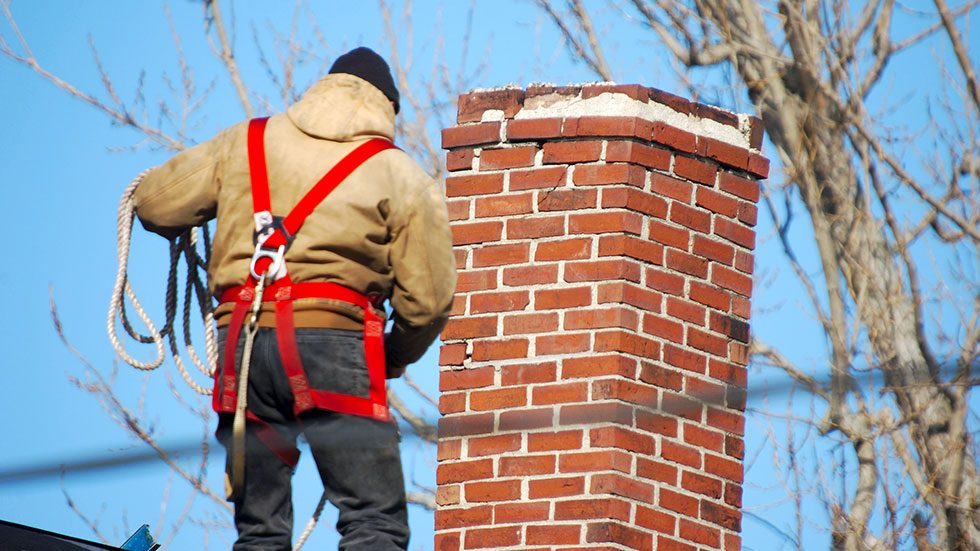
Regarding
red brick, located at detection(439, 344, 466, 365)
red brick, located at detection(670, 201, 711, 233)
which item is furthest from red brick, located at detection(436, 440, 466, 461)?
red brick, located at detection(670, 201, 711, 233)

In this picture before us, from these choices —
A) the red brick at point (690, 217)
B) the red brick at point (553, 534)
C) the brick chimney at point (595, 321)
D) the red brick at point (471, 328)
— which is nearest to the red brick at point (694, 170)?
the brick chimney at point (595, 321)

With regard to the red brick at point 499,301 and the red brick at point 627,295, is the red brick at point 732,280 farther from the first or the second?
the red brick at point 499,301

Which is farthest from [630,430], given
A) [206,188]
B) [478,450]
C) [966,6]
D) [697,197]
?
[966,6]

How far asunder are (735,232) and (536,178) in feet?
2.71

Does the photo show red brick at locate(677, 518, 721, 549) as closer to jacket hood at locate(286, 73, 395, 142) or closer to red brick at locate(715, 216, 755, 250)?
red brick at locate(715, 216, 755, 250)

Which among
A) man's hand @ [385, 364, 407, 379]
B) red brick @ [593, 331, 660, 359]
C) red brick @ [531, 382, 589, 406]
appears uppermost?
red brick @ [593, 331, 660, 359]

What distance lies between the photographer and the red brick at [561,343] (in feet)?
16.5

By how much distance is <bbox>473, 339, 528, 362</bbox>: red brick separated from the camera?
513cm

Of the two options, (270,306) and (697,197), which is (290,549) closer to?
(270,306)

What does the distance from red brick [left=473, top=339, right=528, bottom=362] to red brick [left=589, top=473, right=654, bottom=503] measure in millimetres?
568

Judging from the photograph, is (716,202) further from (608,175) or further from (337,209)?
(337,209)

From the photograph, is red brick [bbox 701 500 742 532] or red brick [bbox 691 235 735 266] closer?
red brick [bbox 701 500 742 532]

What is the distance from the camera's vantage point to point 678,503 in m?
5.01

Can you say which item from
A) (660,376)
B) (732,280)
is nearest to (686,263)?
(732,280)
